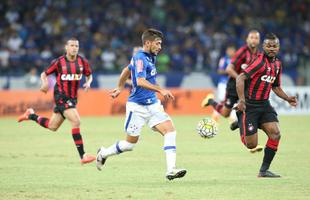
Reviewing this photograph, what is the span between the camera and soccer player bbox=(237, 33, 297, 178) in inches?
446

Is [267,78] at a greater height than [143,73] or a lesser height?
lesser

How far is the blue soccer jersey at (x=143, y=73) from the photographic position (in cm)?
1066

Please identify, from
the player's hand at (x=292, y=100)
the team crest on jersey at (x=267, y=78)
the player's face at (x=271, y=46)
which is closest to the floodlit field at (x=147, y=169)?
the player's hand at (x=292, y=100)

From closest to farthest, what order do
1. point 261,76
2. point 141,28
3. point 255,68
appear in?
point 255,68
point 261,76
point 141,28

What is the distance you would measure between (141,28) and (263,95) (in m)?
20.3

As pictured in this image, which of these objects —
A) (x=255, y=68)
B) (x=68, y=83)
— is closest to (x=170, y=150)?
(x=255, y=68)

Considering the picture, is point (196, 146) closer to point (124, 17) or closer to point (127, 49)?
point (127, 49)

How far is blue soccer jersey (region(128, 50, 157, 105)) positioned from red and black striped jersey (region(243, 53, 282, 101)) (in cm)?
153

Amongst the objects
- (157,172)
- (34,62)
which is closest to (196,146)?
(157,172)

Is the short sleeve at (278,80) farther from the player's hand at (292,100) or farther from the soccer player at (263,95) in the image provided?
the player's hand at (292,100)

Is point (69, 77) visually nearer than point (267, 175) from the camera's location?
No

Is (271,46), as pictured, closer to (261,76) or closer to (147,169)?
(261,76)

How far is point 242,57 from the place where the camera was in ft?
55.2

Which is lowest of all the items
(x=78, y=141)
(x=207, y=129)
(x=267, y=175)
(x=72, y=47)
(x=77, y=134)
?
(x=267, y=175)
